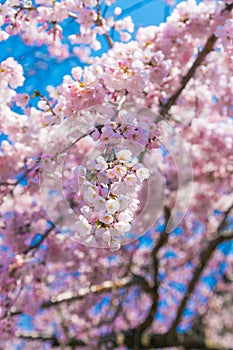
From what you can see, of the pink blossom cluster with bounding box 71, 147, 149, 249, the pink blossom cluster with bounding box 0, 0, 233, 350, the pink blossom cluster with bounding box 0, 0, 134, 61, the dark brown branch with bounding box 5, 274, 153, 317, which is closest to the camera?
the pink blossom cluster with bounding box 71, 147, 149, 249

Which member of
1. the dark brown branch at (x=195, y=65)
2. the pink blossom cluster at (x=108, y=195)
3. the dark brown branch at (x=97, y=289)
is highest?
the dark brown branch at (x=195, y=65)

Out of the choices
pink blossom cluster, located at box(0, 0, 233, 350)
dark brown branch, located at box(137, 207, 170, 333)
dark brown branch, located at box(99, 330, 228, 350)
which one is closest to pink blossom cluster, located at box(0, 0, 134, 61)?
pink blossom cluster, located at box(0, 0, 233, 350)

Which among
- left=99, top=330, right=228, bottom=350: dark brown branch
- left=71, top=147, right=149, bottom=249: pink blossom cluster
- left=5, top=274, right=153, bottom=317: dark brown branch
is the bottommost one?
left=99, top=330, right=228, bottom=350: dark brown branch

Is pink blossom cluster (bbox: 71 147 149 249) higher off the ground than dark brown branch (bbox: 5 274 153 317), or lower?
lower

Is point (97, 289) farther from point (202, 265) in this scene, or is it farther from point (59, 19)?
point (59, 19)

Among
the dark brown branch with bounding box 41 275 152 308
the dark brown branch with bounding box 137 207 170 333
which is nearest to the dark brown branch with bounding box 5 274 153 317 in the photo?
the dark brown branch with bounding box 41 275 152 308

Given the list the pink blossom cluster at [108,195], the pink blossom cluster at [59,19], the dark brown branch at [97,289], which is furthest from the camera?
the dark brown branch at [97,289]

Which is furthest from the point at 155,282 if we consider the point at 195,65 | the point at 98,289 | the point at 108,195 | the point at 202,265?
the point at 108,195

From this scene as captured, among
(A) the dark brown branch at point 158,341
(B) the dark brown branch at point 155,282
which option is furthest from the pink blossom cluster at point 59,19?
(A) the dark brown branch at point 158,341

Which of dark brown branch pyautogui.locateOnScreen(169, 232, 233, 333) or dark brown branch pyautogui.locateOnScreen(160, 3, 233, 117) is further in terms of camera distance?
dark brown branch pyautogui.locateOnScreen(169, 232, 233, 333)

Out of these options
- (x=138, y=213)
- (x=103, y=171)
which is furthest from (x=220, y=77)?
(x=103, y=171)

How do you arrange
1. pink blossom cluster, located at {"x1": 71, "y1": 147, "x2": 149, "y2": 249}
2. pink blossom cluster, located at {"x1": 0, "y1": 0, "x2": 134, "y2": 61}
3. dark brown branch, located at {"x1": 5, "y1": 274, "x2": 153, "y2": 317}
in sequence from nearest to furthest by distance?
pink blossom cluster, located at {"x1": 71, "y1": 147, "x2": 149, "y2": 249}, pink blossom cluster, located at {"x1": 0, "y1": 0, "x2": 134, "y2": 61}, dark brown branch, located at {"x1": 5, "y1": 274, "x2": 153, "y2": 317}

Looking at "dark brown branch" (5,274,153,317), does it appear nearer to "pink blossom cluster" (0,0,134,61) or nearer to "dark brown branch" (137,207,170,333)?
"dark brown branch" (137,207,170,333)

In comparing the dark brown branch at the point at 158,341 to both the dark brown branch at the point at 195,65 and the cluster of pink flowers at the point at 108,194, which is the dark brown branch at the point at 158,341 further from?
the cluster of pink flowers at the point at 108,194
